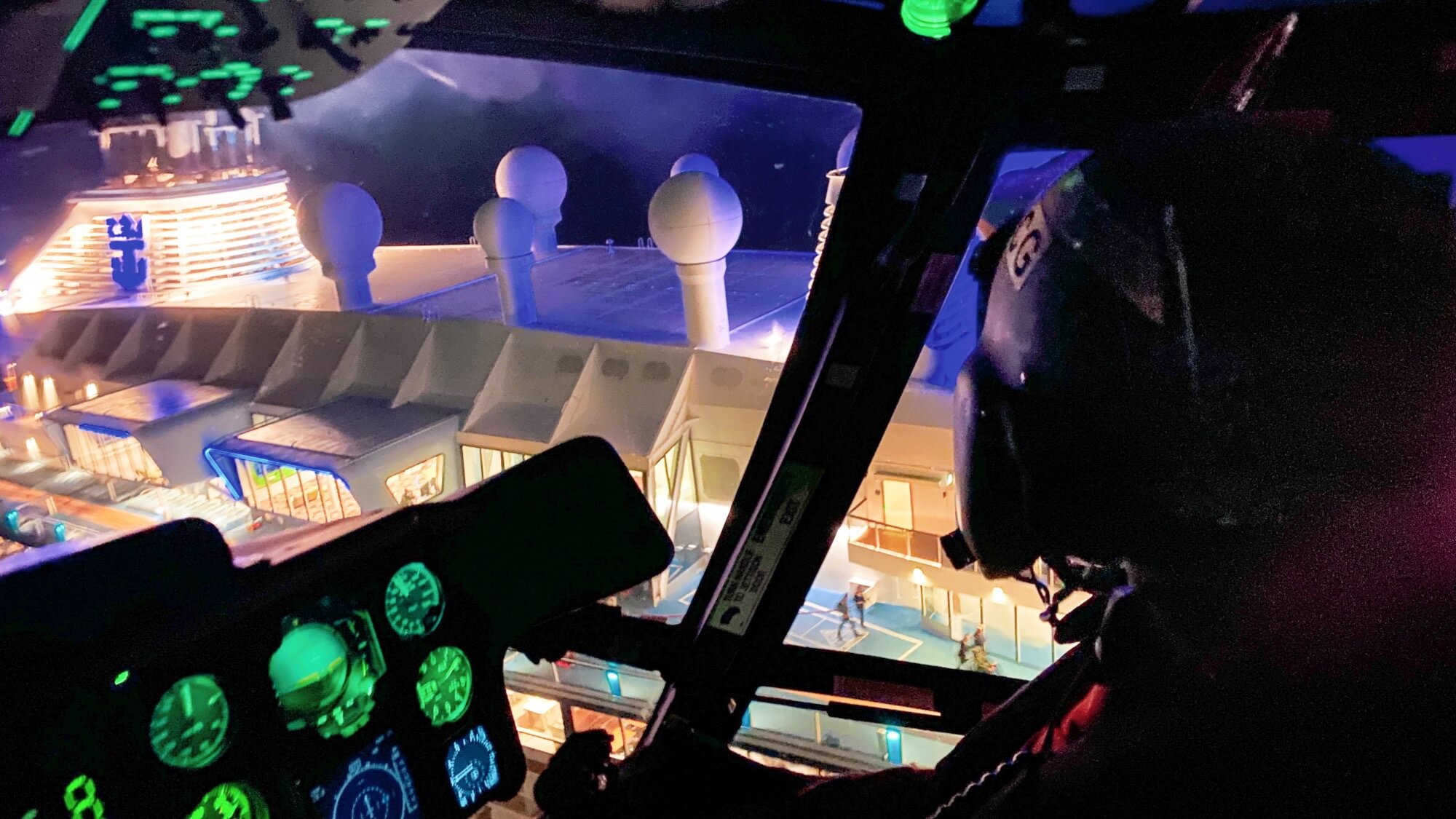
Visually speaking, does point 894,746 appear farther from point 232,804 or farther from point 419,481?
point 232,804

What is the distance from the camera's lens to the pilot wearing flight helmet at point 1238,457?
0.81m

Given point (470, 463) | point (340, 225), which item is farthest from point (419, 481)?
point (340, 225)

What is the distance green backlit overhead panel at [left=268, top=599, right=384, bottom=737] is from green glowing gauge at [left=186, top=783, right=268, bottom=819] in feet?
0.28

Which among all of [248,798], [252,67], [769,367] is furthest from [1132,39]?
[769,367]

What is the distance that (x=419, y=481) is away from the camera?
17.4ft

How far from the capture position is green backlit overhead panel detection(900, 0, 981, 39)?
1.45m

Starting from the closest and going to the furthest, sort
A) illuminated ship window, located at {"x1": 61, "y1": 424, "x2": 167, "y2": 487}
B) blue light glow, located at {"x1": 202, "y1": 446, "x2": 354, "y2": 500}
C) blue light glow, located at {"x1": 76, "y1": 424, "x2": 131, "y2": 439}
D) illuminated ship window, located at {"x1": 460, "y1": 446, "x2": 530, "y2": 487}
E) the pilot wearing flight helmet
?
the pilot wearing flight helmet < blue light glow, located at {"x1": 202, "y1": 446, "x2": 354, "y2": 500} < illuminated ship window, located at {"x1": 460, "y1": 446, "x2": 530, "y2": 487} < blue light glow, located at {"x1": 76, "y1": 424, "x2": 131, "y2": 439} < illuminated ship window, located at {"x1": 61, "y1": 424, "x2": 167, "y2": 487}

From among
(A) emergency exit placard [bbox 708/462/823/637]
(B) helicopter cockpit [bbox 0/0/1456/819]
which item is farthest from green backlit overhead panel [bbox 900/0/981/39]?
(A) emergency exit placard [bbox 708/462/823/637]

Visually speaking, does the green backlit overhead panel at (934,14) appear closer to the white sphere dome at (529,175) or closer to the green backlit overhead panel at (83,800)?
the green backlit overhead panel at (83,800)

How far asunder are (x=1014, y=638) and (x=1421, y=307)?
3.84m

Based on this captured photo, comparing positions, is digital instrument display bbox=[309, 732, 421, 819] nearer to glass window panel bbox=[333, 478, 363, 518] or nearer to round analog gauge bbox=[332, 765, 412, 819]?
round analog gauge bbox=[332, 765, 412, 819]

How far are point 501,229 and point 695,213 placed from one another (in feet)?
4.80

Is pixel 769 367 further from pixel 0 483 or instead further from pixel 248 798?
pixel 0 483

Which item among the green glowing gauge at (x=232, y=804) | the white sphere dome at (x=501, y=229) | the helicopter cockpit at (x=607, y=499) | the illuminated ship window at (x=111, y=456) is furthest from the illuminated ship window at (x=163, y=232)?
the green glowing gauge at (x=232, y=804)
